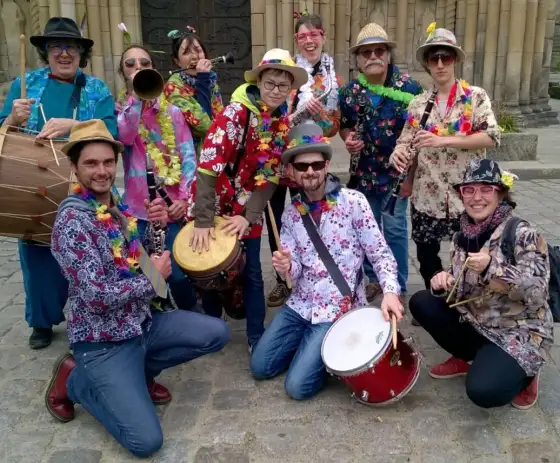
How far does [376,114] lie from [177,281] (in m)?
1.72

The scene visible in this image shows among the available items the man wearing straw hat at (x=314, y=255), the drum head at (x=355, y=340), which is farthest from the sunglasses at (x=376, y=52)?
the drum head at (x=355, y=340)

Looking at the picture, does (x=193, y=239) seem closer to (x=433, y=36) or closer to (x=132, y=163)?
(x=132, y=163)

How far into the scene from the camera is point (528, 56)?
1034 centimetres

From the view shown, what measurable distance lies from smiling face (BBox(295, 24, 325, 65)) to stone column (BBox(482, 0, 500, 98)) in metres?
7.12

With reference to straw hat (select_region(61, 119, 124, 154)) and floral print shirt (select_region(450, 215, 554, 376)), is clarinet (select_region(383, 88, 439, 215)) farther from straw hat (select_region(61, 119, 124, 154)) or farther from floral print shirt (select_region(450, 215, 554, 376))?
straw hat (select_region(61, 119, 124, 154))

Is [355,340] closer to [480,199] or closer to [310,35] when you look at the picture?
[480,199]

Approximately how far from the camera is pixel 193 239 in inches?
129

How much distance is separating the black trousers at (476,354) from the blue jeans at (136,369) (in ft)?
3.70

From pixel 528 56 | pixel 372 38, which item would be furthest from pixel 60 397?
pixel 528 56

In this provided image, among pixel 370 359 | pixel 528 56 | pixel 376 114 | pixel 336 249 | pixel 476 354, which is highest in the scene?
pixel 528 56

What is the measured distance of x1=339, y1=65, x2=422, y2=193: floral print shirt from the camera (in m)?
3.85

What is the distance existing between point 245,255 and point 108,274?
92cm

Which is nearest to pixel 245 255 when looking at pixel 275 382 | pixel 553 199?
pixel 275 382

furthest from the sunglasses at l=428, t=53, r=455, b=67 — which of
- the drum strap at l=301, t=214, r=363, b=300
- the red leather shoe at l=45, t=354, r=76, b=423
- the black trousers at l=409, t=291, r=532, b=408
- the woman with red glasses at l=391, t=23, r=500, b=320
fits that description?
the red leather shoe at l=45, t=354, r=76, b=423
